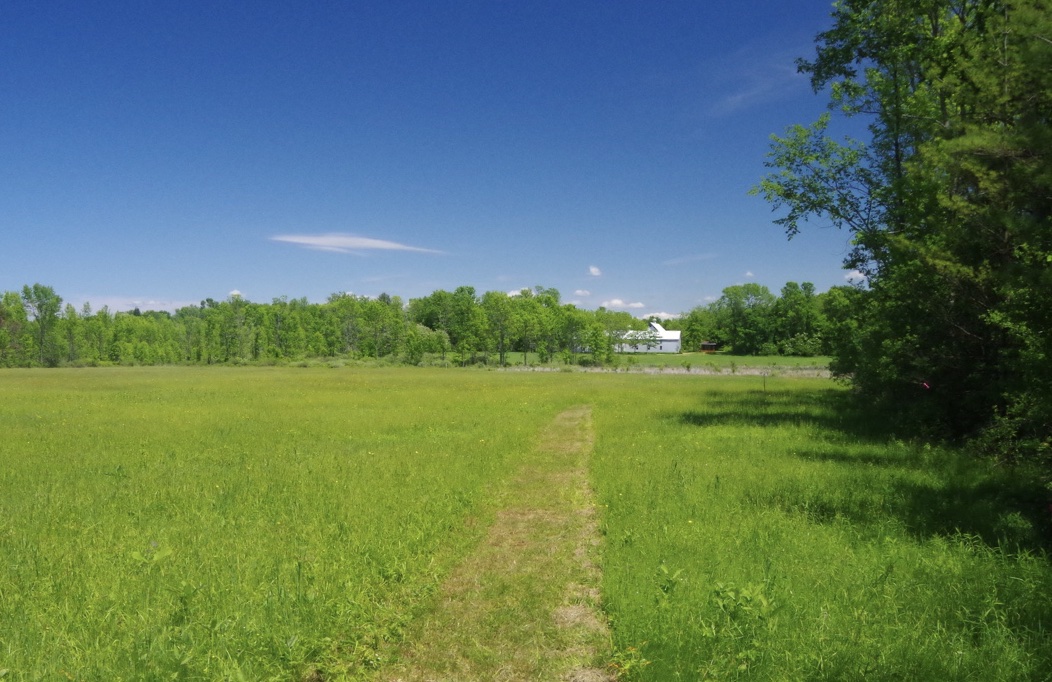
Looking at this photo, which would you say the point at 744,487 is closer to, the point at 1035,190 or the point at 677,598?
the point at 677,598

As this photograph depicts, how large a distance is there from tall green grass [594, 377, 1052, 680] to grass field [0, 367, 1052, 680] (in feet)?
0.11

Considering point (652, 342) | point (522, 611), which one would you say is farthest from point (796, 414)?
point (652, 342)

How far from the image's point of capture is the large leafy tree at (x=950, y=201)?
28.4ft

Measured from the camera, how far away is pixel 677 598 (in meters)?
6.46

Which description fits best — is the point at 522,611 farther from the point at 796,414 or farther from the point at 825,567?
the point at 796,414

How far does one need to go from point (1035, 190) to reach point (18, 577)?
1539 cm

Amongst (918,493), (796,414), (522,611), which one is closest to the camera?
(522,611)

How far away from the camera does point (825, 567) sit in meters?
7.38

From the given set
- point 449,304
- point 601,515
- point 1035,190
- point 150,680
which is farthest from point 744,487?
point 449,304

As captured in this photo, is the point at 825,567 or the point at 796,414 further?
the point at 796,414

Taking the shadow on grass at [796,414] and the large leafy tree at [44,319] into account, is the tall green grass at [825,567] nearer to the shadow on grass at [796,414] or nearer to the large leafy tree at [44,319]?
the shadow on grass at [796,414]

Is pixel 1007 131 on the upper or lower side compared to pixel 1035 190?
upper

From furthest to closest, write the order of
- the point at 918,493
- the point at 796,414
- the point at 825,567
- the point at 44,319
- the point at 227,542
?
the point at 44,319 < the point at 796,414 < the point at 918,493 < the point at 227,542 < the point at 825,567

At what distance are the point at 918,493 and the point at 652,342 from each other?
143697mm
